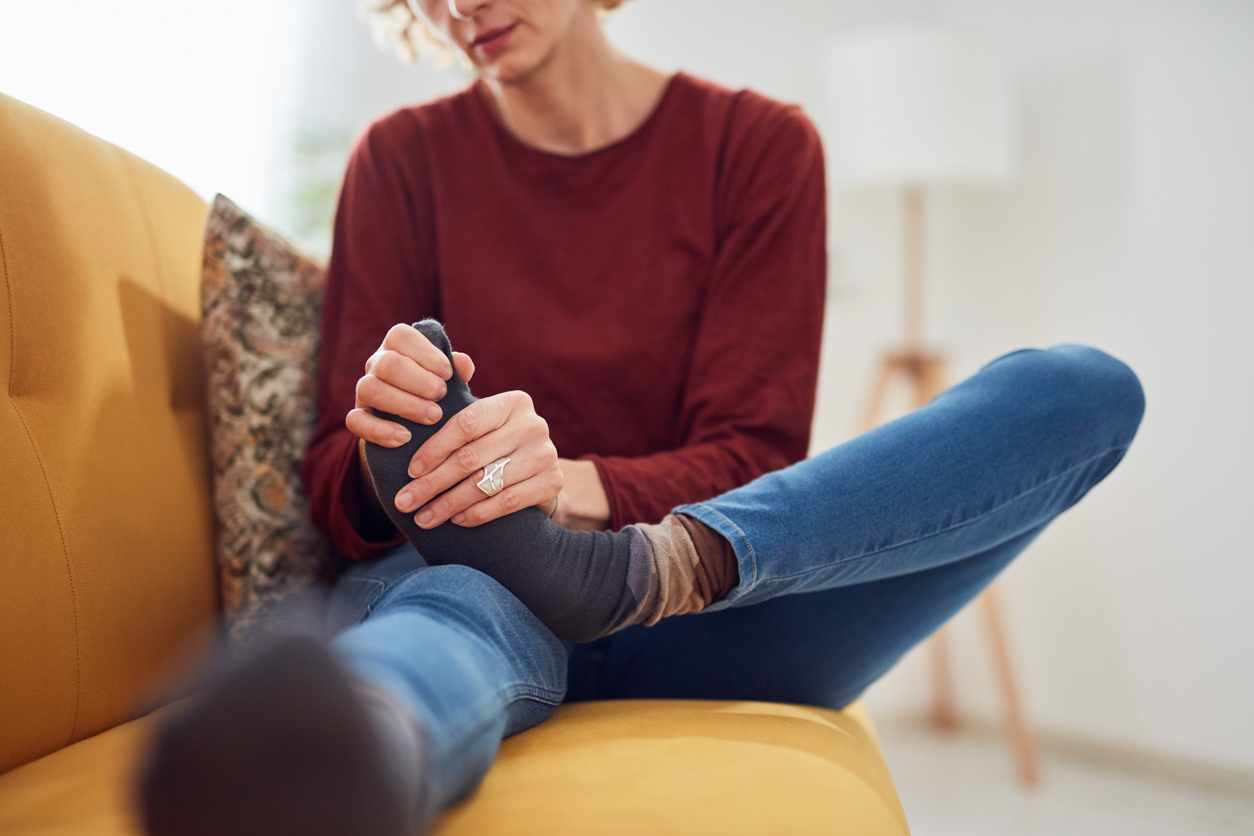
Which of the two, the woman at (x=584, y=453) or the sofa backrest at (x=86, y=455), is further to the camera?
the sofa backrest at (x=86, y=455)

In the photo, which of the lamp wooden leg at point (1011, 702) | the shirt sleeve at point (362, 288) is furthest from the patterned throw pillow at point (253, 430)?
the lamp wooden leg at point (1011, 702)

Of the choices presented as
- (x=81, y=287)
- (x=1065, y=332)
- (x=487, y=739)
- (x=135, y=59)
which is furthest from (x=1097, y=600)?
(x=135, y=59)

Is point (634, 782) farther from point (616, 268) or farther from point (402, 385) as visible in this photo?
point (616, 268)

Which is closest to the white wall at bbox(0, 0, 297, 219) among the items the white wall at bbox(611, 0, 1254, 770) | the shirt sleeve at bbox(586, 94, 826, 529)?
the shirt sleeve at bbox(586, 94, 826, 529)

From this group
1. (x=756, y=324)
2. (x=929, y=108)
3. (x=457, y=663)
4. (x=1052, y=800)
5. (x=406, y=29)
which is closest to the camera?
(x=457, y=663)

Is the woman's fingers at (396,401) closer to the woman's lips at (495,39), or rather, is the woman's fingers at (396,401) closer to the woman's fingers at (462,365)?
the woman's fingers at (462,365)

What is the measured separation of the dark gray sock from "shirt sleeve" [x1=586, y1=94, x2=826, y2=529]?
180 millimetres

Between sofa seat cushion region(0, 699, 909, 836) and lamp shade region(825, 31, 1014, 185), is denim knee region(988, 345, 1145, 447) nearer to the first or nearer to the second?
sofa seat cushion region(0, 699, 909, 836)

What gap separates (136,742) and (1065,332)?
173 cm

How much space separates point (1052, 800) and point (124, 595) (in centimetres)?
152

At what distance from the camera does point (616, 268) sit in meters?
0.96

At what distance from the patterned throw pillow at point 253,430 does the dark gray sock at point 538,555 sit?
24 cm

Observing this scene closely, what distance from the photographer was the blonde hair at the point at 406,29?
42.3 inches

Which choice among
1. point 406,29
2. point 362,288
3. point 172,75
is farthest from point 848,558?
point 172,75
